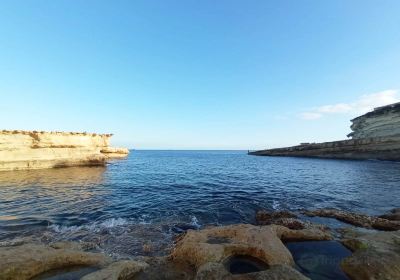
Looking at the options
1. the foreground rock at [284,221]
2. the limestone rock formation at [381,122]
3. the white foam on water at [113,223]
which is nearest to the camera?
the foreground rock at [284,221]

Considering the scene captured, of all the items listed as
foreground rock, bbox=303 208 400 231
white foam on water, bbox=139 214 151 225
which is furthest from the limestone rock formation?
white foam on water, bbox=139 214 151 225

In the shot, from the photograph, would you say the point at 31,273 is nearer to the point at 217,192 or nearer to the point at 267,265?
the point at 267,265

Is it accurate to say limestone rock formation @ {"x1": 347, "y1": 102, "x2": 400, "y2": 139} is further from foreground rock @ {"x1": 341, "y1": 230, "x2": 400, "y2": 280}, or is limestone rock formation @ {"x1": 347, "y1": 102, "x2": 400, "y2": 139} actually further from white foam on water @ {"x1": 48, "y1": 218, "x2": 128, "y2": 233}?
white foam on water @ {"x1": 48, "y1": 218, "x2": 128, "y2": 233}

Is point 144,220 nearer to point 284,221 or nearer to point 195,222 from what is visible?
point 195,222

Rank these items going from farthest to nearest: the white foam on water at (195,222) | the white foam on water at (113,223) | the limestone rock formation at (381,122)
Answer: the limestone rock formation at (381,122) < the white foam on water at (195,222) < the white foam on water at (113,223)

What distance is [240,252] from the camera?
7.44 metres

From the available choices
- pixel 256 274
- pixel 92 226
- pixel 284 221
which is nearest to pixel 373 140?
pixel 284 221

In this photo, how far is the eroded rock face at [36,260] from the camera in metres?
5.97

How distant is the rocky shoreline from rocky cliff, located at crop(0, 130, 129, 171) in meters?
33.0

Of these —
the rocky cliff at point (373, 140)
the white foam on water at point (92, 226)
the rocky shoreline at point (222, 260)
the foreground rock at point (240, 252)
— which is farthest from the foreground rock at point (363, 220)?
the rocky cliff at point (373, 140)

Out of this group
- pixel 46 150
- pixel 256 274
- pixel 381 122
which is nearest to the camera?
pixel 256 274

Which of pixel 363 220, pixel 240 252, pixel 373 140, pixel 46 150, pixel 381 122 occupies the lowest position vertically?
pixel 363 220

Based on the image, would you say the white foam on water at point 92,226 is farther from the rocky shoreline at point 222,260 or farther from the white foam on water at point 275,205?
the white foam on water at point 275,205

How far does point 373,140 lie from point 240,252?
54.2m
